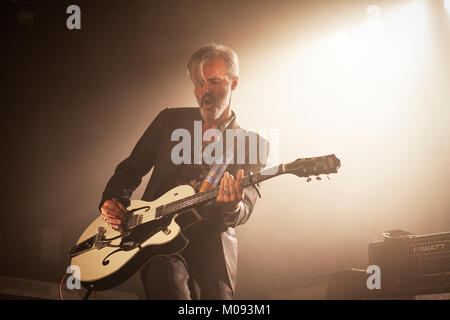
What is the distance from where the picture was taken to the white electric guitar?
→ 2.41 m

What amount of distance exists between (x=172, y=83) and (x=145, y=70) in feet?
1.06

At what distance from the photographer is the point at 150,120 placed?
137 inches

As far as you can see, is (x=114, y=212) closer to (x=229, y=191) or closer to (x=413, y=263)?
(x=229, y=191)

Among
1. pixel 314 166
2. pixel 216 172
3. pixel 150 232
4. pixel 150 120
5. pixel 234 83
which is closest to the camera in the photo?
pixel 314 166

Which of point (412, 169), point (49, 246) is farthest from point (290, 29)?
point (49, 246)

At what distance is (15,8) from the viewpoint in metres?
3.85

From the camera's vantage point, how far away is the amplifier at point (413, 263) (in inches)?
105

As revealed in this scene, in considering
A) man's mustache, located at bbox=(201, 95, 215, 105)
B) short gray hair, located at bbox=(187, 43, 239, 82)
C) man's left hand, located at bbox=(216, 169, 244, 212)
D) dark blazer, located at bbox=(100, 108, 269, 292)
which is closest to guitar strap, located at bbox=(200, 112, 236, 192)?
dark blazer, located at bbox=(100, 108, 269, 292)

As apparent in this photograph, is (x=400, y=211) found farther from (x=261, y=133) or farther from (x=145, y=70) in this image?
(x=145, y=70)

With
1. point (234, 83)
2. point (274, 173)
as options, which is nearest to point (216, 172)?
point (274, 173)

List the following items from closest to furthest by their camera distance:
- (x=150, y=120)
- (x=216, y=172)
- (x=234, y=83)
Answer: (x=216, y=172)
(x=234, y=83)
(x=150, y=120)

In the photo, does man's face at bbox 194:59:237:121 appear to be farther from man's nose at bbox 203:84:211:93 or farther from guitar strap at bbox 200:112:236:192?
guitar strap at bbox 200:112:236:192

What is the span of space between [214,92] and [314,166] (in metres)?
1.01

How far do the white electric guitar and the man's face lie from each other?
2.18 ft
